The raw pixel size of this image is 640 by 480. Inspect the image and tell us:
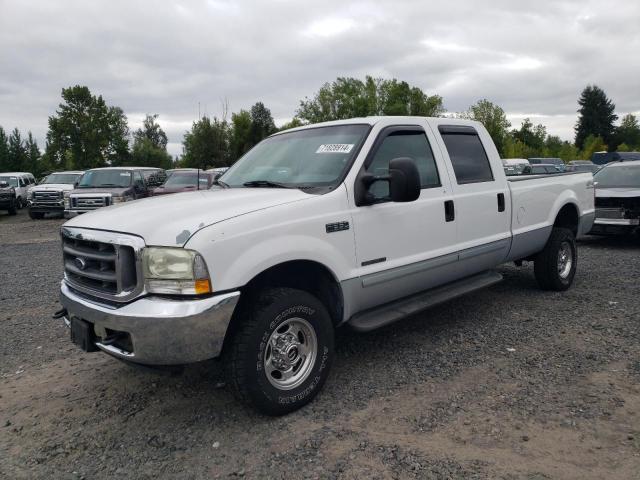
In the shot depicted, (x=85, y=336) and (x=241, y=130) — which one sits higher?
(x=241, y=130)

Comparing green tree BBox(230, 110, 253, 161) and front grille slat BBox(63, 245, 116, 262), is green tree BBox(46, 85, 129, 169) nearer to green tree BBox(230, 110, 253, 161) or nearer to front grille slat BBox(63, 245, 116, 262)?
green tree BBox(230, 110, 253, 161)

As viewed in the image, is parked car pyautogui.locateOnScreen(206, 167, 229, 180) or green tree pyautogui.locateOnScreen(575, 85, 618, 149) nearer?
parked car pyautogui.locateOnScreen(206, 167, 229, 180)

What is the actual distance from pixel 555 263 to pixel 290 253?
4012 millimetres

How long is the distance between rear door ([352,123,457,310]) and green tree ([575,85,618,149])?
84.0 m

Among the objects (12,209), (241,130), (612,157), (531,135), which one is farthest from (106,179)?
(531,135)

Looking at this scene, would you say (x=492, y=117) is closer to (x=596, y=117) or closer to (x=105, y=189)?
(x=596, y=117)

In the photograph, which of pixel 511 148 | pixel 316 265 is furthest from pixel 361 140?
pixel 511 148

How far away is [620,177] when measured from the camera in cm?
995

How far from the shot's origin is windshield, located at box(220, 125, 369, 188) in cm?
380

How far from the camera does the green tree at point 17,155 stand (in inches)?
1909

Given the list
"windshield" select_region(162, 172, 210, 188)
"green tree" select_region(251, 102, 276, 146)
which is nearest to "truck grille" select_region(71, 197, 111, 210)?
"windshield" select_region(162, 172, 210, 188)

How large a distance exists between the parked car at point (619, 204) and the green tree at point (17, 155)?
5169cm

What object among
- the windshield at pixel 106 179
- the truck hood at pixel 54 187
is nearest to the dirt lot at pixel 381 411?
the windshield at pixel 106 179

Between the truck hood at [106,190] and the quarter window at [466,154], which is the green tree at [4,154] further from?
the quarter window at [466,154]
